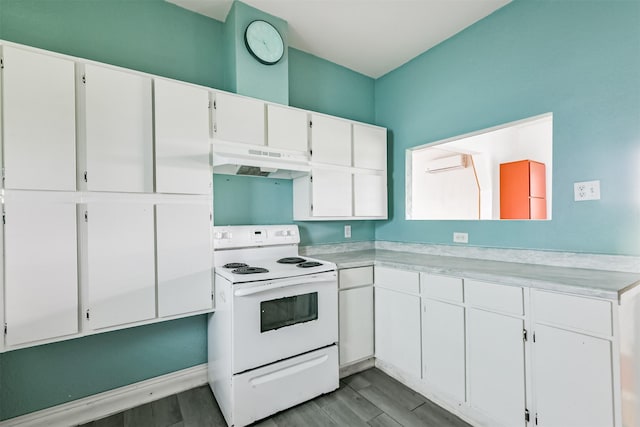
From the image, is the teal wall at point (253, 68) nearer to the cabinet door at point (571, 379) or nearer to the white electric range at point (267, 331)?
the white electric range at point (267, 331)

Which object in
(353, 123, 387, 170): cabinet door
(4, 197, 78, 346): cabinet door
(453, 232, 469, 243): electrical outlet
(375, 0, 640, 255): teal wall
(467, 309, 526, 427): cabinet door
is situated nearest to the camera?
(4, 197, 78, 346): cabinet door


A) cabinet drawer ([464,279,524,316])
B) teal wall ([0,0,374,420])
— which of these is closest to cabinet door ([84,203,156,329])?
teal wall ([0,0,374,420])

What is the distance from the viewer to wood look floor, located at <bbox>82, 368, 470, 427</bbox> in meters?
1.84

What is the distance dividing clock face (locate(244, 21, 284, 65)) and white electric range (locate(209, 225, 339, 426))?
4.76 feet

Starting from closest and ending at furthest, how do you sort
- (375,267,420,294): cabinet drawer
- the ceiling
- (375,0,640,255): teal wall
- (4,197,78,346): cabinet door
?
1. (4,197,78,346): cabinet door
2. (375,0,640,255): teal wall
3. (375,267,420,294): cabinet drawer
4. the ceiling

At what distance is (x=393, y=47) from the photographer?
284 cm

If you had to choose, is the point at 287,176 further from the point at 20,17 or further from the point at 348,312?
the point at 20,17

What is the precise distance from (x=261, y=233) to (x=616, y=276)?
232 cm

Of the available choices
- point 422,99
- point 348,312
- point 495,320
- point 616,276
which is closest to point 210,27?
point 422,99

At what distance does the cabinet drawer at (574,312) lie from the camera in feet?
4.24

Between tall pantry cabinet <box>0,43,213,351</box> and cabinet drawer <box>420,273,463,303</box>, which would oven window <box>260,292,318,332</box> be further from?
cabinet drawer <box>420,273,463,303</box>

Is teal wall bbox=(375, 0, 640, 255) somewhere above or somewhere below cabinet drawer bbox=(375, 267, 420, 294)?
above

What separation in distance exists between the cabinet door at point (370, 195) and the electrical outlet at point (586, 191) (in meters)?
1.54

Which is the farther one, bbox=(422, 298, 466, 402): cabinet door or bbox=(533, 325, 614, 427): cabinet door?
bbox=(422, 298, 466, 402): cabinet door
